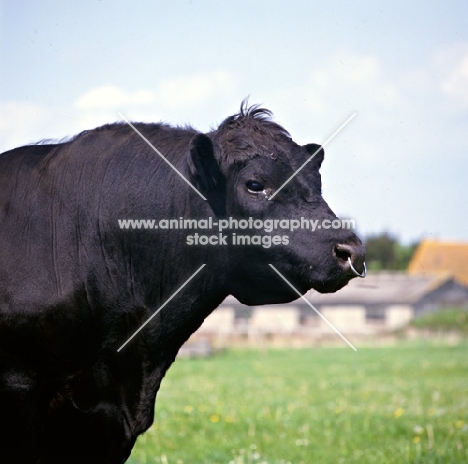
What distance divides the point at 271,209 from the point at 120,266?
3.16 feet

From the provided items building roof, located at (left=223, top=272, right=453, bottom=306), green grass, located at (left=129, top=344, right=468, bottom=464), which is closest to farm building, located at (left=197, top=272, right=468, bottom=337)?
building roof, located at (left=223, top=272, right=453, bottom=306)

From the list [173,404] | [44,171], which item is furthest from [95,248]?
[173,404]

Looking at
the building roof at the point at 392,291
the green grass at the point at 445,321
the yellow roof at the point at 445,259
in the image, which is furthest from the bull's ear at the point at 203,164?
the yellow roof at the point at 445,259

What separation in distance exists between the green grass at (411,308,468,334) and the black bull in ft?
157

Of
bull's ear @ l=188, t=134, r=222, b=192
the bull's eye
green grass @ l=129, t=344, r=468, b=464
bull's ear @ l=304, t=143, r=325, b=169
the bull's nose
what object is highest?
bull's ear @ l=304, t=143, r=325, b=169

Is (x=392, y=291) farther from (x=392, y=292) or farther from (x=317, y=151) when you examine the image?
(x=317, y=151)

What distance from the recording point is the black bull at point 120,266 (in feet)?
14.3

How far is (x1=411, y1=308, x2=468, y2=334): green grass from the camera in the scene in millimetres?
50875

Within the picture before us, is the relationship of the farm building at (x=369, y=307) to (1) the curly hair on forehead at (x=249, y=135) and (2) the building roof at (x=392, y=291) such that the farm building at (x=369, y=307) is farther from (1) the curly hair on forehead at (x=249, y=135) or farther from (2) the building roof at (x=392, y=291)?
(1) the curly hair on forehead at (x=249, y=135)

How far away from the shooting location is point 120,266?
4.63m

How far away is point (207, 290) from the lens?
15.3 feet

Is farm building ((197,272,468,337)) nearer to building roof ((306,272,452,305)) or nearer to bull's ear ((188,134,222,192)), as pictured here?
building roof ((306,272,452,305))

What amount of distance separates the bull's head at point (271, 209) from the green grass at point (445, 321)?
4781 cm

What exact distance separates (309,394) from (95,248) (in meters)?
10.4
